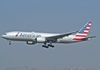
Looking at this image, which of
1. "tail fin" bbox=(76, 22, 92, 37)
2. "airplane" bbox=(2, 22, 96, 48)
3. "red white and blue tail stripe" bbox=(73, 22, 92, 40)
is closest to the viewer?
"airplane" bbox=(2, 22, 96, 48)

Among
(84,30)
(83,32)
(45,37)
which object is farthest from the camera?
(84,30)

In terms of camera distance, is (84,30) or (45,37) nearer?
(45,37)

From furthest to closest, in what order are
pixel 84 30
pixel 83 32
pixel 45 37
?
pixel 84 30, pixel 83 32, pixel 45 37

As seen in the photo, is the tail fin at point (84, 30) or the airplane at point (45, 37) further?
the tail fin at point (84, 30)

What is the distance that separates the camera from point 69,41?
101312 mm

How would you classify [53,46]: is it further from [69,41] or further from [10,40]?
[10,40]

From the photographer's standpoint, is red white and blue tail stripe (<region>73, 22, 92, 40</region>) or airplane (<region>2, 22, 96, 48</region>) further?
red white and blue tail stripe (<region>73, 22, 92, 40</region>)

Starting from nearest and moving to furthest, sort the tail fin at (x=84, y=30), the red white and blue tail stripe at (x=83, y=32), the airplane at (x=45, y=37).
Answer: the airplane at (x=45, y=37)
the red white and blue tail stripe at (x=83, y=32)
the tail fin at (x=84, y=30)

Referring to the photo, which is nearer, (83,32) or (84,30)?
(83,32)

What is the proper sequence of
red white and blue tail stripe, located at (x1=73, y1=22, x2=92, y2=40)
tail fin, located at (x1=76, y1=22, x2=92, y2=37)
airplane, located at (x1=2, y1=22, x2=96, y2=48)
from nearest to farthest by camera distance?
airplane, located at (x1=2, y1=22, x2=96, y2=48) < red white and blue tail stripe, located at (x1=73, y1=22, x2=92, y2=40) < tail fin, located at (x1=76, y1=22, x2=92, y2=37)

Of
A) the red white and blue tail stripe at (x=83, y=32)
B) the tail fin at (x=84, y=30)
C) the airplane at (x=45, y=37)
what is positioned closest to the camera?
the airplane at (x=45, y=37)

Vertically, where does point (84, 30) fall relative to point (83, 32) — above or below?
above

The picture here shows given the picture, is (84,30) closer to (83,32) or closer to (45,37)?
(83,32)

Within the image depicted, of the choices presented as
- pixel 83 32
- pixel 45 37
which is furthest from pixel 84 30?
pixel 45 37
